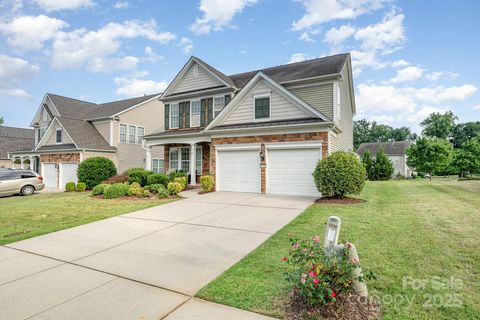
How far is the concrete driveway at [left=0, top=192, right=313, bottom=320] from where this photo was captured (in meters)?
3.05

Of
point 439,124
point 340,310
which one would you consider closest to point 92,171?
point 340,310


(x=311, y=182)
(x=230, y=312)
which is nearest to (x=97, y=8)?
(x=311, y=182)

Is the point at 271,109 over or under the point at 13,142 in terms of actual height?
over

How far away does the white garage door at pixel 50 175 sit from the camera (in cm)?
2130

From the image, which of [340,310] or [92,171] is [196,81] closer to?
[92,171]

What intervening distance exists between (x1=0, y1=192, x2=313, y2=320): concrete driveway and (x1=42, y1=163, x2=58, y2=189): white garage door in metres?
17.3

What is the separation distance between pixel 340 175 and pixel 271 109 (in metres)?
5.17

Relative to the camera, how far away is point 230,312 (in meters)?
2.89

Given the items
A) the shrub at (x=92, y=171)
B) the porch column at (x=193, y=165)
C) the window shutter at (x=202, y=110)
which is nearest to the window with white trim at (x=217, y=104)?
the window shutter at (x=202, y=110)

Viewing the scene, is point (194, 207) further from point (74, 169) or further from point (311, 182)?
point (74, 169)

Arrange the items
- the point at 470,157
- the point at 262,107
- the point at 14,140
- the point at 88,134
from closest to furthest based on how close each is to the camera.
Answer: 1. the point at 262,107
2. the point at 88,134
3. the point at 470,157
4. the point at 14,140

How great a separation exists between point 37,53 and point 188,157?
13.9 metres

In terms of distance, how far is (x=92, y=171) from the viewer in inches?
703

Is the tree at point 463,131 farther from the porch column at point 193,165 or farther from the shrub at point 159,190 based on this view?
the shrub at point 159,190
